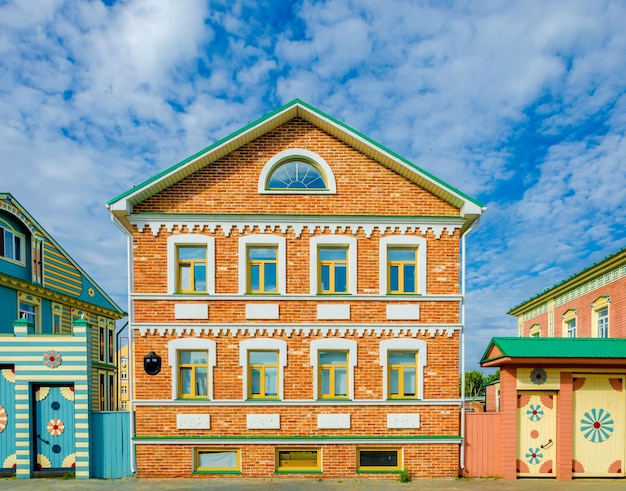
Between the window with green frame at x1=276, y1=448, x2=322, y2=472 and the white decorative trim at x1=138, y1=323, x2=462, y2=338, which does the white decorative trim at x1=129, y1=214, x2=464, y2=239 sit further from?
the window with green frame at x1=276, y1=448, x2=322, y2=472

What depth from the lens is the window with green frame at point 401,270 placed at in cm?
1293

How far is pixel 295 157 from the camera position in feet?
43.1

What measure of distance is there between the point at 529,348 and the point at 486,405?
787 cm

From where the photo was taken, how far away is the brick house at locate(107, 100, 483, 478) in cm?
1233

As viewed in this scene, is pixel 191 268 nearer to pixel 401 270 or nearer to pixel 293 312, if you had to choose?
pixel 293 312

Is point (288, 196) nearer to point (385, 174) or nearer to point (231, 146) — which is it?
point (231, 146)

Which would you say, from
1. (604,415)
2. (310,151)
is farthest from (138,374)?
(604,415)

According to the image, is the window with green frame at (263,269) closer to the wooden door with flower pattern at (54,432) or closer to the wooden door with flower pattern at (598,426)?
the wooden door with flower pattern at (54,432)

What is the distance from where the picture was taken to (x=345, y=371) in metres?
12.7

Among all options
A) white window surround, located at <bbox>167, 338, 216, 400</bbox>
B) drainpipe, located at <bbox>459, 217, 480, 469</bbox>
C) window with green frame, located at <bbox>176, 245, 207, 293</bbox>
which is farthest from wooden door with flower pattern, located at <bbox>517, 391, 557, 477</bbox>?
window with green frame, located at <bbox>176, 245, 207, 293</bbox>

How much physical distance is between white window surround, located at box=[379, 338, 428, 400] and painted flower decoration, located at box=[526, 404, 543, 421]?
10.8 feet

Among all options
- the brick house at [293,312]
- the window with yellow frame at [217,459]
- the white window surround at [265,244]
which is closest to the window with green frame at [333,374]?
the brick house at [293,312]

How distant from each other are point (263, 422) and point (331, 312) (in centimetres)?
380

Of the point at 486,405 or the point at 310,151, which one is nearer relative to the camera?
the point at 310,151
